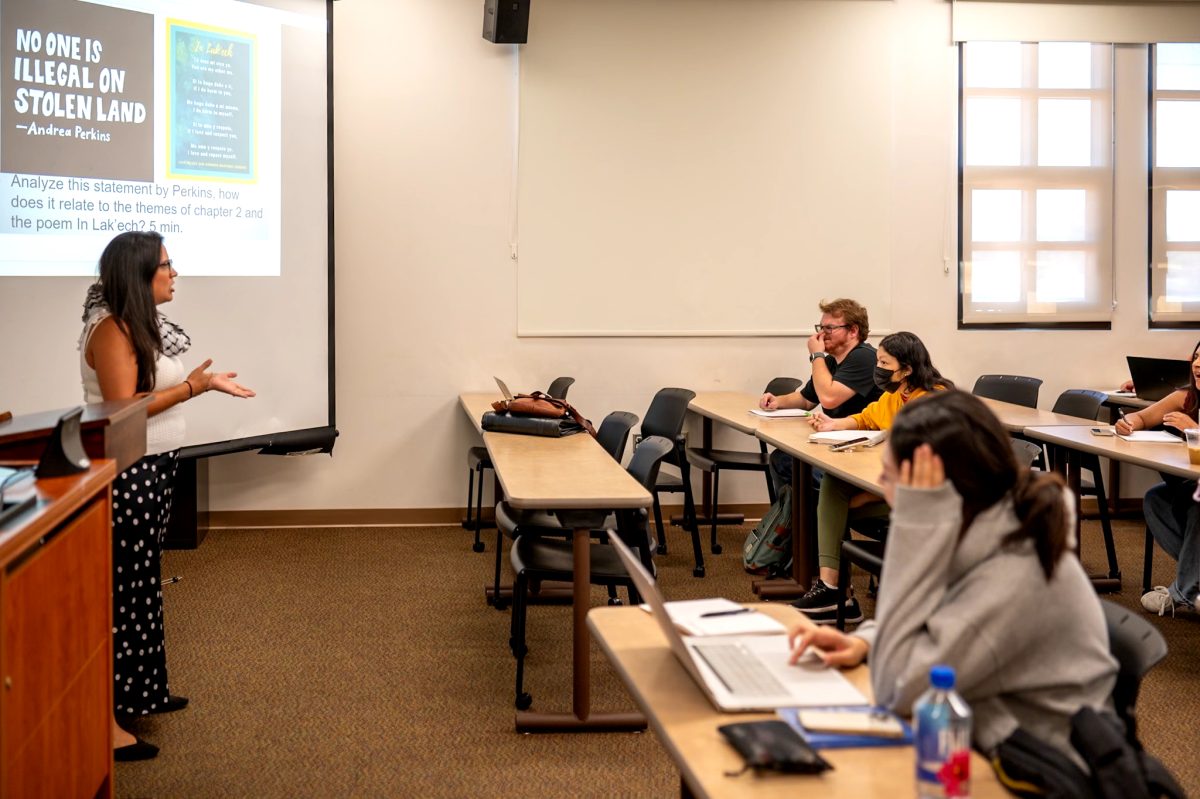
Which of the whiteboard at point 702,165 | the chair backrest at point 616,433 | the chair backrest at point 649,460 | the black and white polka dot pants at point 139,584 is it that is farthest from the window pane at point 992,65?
the black and white polka dot pants at point 139,584

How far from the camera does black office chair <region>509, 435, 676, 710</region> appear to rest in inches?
143

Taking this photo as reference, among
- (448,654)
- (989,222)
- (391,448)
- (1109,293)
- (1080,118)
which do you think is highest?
(1080,118)

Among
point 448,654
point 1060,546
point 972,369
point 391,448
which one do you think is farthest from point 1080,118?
point 1060,546

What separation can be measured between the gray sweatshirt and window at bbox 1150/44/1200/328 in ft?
20.2

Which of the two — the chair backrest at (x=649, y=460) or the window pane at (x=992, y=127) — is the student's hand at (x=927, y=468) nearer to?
the chair backrest at (x=649, y=460)

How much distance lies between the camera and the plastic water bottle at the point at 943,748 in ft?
4.35

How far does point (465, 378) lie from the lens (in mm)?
6684

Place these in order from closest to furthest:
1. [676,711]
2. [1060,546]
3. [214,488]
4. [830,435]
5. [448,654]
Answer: [1060,546] < [676,711] < [448,654] < [830,435] < [214,488]

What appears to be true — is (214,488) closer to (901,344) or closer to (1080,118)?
(901,344)

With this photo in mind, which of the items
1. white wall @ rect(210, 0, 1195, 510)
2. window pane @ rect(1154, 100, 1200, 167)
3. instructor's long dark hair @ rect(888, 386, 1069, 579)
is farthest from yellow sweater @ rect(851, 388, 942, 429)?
window pane @ rect(1154, 100, 1200, 167)

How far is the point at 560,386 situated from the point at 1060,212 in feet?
10.9

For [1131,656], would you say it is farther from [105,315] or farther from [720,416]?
[720,416]

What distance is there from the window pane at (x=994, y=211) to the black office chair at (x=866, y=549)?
295cm

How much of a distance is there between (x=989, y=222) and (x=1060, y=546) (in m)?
5.80
